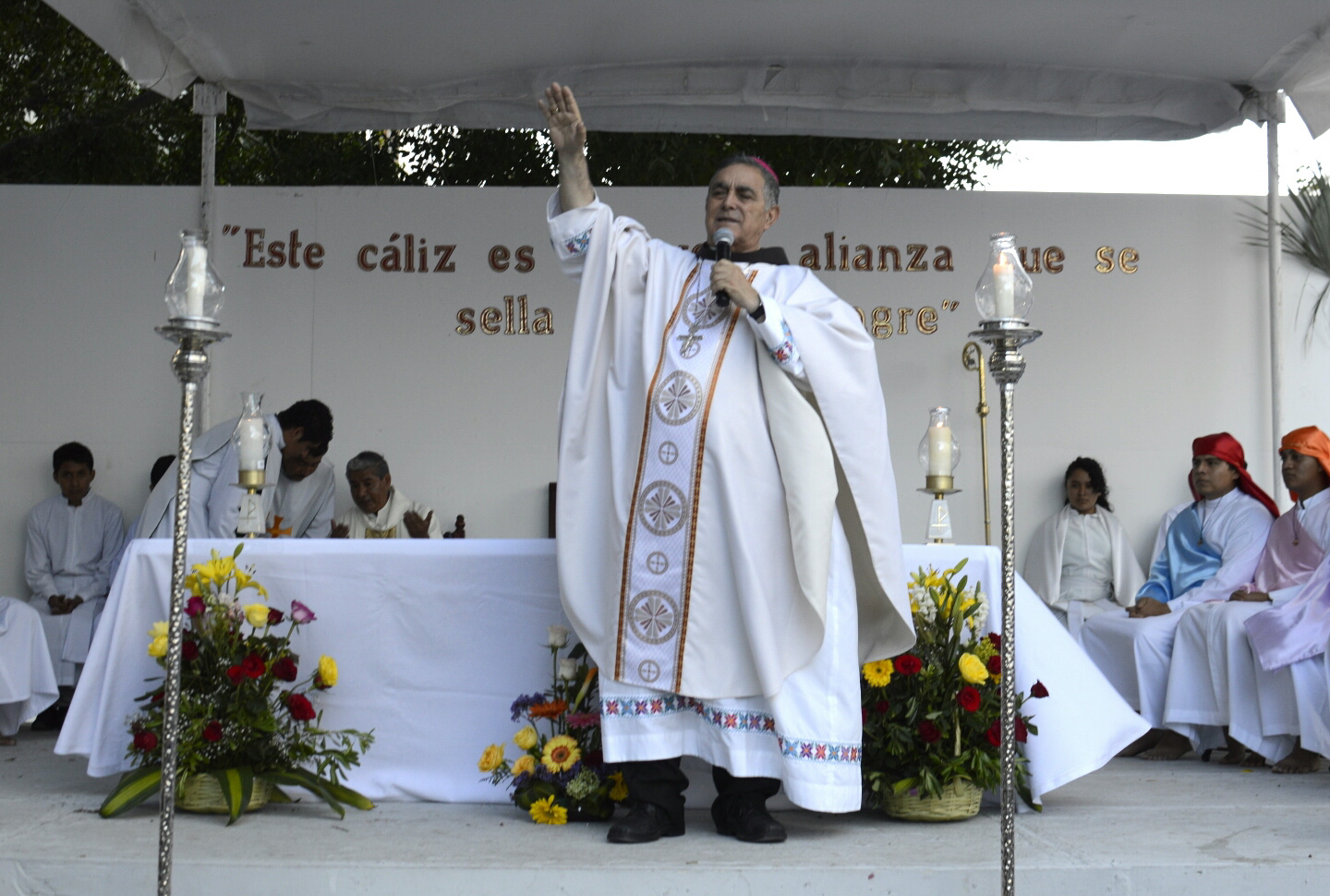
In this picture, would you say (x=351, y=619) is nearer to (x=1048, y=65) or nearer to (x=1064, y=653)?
(x=1064, y=653)

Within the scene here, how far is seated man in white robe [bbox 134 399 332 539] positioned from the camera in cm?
503

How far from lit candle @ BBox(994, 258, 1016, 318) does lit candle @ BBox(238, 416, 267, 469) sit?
7.88 feet

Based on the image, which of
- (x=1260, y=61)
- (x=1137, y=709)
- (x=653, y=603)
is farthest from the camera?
(x=1260, y=61)

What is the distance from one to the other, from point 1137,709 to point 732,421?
3.06 meters

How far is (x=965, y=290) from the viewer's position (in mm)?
6789

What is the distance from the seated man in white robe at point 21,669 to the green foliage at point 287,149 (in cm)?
497

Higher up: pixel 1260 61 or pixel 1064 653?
pixel 1260 61

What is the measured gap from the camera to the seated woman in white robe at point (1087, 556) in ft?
21.6

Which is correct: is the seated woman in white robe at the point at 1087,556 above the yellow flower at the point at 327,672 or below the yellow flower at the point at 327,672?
above

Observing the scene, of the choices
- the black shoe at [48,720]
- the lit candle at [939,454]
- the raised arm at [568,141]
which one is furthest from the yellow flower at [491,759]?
the black shoe at [48,720]

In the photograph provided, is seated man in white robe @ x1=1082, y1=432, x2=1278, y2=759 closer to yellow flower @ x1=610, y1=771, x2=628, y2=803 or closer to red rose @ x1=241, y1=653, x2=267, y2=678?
yellow flower @ x1=610, y1=771, x2=628, y2=803

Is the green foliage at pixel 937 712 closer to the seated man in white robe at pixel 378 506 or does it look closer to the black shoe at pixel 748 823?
the black shoe at pixel 748 823

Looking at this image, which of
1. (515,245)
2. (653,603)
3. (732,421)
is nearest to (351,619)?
(653,603)

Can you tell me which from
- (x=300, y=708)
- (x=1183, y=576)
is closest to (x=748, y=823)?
(x=300, y=708)
